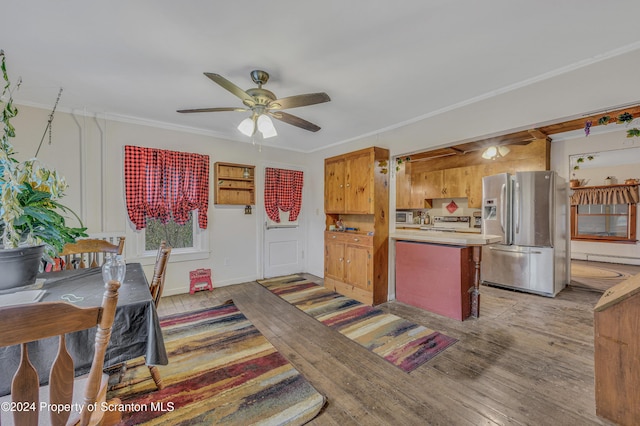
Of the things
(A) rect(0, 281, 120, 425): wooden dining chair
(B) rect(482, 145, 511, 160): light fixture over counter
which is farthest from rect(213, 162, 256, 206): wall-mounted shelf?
(B) rect(482, 145, 511, 160): light fixture over counter

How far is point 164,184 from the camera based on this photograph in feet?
11.9

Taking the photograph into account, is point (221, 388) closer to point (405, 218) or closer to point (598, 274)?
point (405, 218)

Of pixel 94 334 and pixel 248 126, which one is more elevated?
pixel 248 126

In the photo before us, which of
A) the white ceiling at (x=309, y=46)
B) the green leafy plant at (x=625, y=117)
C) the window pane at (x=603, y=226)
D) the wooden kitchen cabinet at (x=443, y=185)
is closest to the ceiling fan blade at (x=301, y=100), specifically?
the white ceiling at (x=309, y=46)

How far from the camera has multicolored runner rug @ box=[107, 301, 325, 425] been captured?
162 cm

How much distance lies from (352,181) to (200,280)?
268cm

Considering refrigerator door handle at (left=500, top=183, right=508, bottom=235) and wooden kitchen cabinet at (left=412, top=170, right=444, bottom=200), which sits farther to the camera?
wooden kitchen cabinet at (left=412, top=170, right=444, bottom=200)

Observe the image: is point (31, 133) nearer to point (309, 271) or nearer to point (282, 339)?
point (282, 339)

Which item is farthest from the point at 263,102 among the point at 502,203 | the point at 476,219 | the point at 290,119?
the point at 476,219

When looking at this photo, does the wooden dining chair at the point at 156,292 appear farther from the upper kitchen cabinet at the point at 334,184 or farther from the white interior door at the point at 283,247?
the white interior door at the point at 283,247

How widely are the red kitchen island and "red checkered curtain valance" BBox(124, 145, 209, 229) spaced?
297 cm

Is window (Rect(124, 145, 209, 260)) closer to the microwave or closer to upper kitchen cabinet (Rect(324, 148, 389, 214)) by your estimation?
upper kitchen cabinet (Rect(324, 148, 389, 214))

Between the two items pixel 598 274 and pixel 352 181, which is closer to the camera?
pixel 352 181

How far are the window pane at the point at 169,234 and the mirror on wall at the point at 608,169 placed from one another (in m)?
7.42
